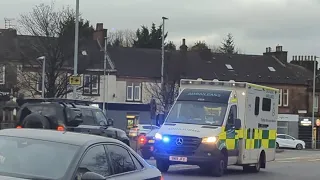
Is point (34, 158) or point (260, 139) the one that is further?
point (260, 139)

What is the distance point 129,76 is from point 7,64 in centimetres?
1366

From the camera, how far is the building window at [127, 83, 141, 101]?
61031mm

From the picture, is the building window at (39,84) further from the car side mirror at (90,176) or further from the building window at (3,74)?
the car side mirror at (90,176)

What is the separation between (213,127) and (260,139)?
11.4 ft

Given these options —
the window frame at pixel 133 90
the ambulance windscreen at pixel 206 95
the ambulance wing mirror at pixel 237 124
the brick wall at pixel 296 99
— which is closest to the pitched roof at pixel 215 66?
the brick wall at pixel 296 99

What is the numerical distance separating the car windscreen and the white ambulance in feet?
38.4

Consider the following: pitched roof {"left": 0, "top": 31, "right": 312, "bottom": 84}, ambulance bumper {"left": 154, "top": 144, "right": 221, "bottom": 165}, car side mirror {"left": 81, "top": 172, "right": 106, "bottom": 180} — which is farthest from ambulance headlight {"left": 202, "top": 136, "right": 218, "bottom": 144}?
pitched roof {"left": 0, "top": 31, "right": 312, "bottom": 84}

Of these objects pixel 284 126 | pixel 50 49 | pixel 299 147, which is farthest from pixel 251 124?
pixel 284 126

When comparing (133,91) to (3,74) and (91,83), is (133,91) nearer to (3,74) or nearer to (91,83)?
(91,83)

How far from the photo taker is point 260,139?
22.1 meters

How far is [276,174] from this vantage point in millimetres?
22031

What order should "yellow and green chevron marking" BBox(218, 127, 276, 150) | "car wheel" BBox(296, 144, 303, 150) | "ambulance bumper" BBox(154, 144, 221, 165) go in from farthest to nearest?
1. "car wheel" BBox(296, 144, 303, 150)
2. "yellow and green chevron marking" BBox(218, 127, 276, 150)
3. "ambulance bumper" BBox(154, 144, 221, 165)

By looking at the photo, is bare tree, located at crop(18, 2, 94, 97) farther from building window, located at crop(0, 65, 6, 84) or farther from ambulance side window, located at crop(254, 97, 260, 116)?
ambulance side window, located at crop(254, 97, 260, 116)

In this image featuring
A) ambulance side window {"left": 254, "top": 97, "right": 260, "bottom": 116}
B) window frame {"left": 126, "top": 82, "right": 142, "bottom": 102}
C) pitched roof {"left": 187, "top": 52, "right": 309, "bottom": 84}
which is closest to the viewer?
ambulance side window {"left": 254, "top": 97, "right": 260, "bottom": 116}
